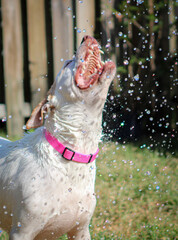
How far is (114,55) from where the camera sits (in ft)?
17.4

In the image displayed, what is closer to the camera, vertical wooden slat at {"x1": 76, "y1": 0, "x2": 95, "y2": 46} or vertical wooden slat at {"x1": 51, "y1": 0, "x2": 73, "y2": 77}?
vertical wooden slat at {"x1": 76, "y1": 0, "x2": 95, "y2": 46}

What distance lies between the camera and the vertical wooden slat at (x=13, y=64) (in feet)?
15.4

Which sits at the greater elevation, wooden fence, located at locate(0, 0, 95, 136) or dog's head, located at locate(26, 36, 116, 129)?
dog's head, located at locate(26, 36, 116, 129)

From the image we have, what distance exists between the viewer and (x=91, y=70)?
204cm

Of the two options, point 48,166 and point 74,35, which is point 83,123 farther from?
point 74,35

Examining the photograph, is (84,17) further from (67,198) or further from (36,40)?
(67,198)

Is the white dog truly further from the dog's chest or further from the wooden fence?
the wooden fence

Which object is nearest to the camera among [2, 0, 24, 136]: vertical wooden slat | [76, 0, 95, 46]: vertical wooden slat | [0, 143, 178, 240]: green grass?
[0, 143, 178, 240]: green grass

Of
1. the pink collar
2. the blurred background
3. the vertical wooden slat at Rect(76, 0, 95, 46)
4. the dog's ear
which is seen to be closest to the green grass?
the blurred background

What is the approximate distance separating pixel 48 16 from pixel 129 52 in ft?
4.14

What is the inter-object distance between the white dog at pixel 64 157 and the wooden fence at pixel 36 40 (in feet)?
8.69

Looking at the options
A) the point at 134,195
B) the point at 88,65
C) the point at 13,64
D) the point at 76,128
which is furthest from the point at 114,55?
the point at 76,128

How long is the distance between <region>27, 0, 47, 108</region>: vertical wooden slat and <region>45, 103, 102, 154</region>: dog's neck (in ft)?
9.61

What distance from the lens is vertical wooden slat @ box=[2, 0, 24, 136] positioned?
471 cm
